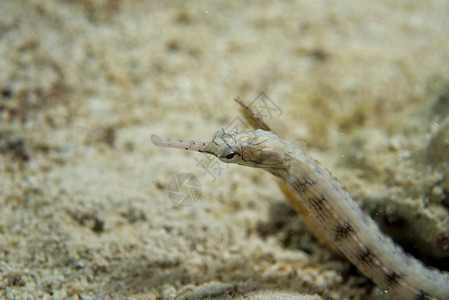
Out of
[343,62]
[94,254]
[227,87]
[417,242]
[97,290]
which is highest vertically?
[227,87]

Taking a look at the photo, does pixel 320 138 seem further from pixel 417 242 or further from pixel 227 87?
pixel 417 242

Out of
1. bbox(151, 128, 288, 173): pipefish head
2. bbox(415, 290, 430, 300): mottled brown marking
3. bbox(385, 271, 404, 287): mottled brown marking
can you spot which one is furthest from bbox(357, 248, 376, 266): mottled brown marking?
bbox(151, 128, 288, 173): pipefish head

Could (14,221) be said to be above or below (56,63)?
below

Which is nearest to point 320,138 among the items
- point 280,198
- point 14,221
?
point 280,198

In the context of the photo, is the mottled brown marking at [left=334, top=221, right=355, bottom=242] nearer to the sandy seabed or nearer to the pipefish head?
the sandy seabed

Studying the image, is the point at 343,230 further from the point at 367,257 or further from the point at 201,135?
the point at 201,135

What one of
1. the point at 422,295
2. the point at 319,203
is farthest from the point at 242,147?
the point at 422,295
